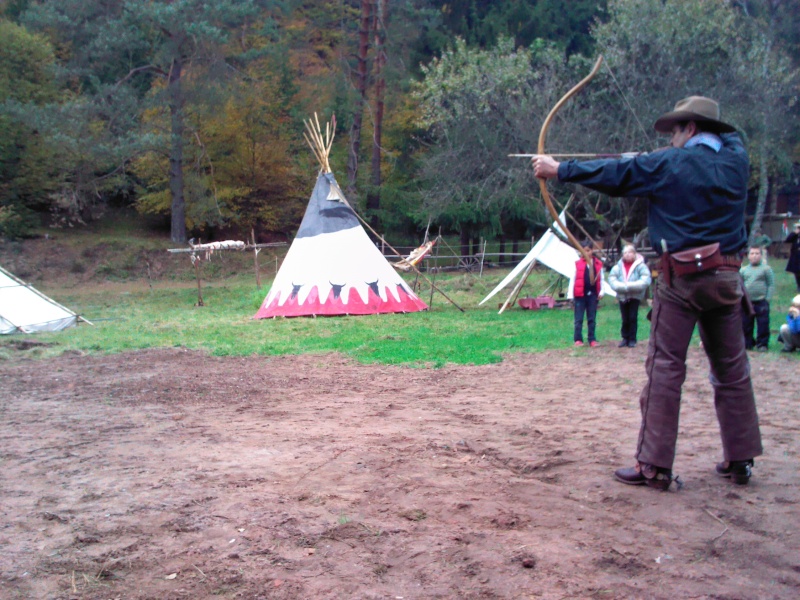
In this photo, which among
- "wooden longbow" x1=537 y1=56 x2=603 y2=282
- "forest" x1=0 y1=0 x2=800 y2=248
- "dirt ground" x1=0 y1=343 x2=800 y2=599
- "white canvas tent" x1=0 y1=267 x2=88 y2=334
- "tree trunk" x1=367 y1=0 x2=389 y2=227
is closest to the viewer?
"dirt ground" x1=0 y1=343 x2=800 y2=599

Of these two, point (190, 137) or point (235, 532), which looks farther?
point (190, 137)

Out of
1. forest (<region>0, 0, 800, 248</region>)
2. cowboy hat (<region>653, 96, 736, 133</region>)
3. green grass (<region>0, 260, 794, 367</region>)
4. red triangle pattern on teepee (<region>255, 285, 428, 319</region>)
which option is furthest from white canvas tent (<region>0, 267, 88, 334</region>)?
cowboy hat (<region>653, 96, 736, 133</region>)

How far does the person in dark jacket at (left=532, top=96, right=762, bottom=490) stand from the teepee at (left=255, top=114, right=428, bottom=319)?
9591mm

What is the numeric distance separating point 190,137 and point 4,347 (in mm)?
18475

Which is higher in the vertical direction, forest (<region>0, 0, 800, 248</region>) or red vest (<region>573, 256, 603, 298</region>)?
forest (<region>0, 0, 800, 248</region>)

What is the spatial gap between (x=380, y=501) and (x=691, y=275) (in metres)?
1.89

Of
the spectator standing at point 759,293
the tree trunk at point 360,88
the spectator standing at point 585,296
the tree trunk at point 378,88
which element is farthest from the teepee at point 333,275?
the tree trunk at point 378,88

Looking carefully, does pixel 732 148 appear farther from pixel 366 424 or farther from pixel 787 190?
pixel 787 190

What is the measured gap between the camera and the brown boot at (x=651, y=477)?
366 centimetres

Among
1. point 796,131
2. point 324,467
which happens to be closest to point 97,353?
point 324,467

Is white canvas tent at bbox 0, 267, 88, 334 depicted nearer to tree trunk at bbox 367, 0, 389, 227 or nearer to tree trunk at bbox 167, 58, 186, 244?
tree trunk at bbox 167, 58, 186, 244

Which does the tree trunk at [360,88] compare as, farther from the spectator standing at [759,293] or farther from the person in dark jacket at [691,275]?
the person in dark jacket at [691,275]

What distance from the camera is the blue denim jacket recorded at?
3648 millimetres

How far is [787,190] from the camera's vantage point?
32.5 metres
